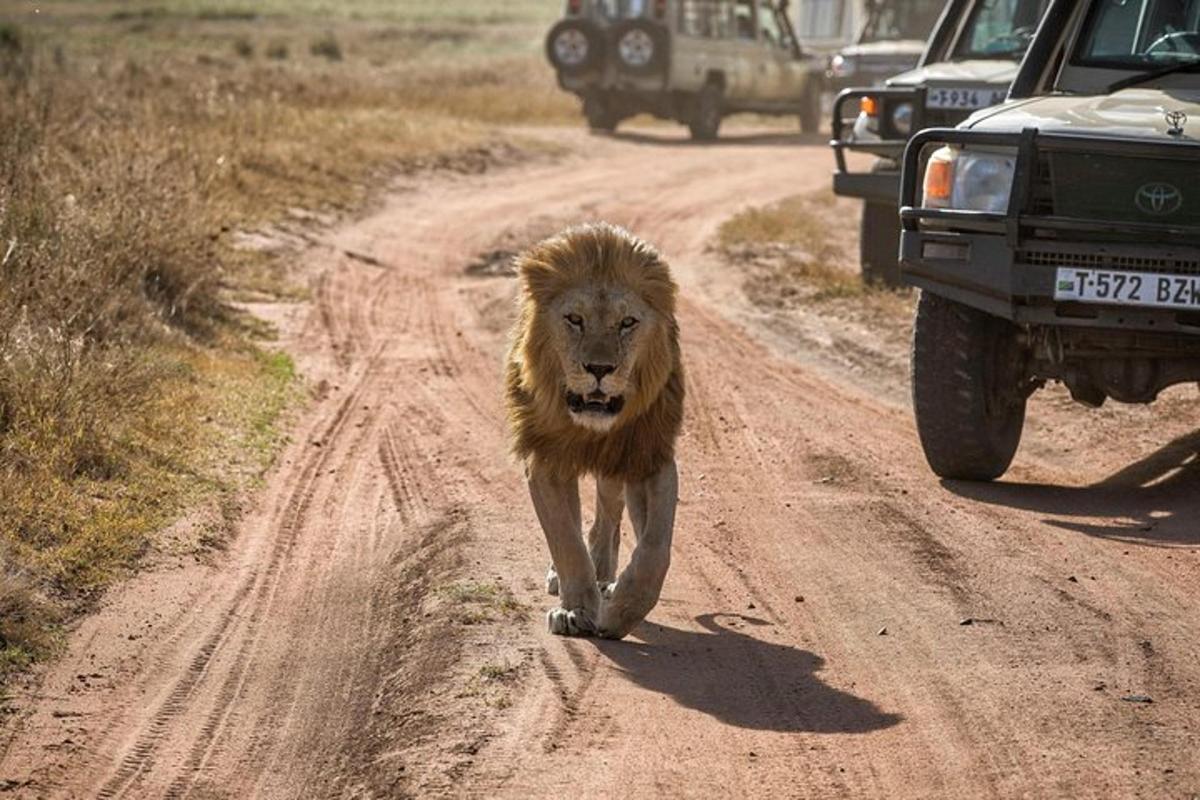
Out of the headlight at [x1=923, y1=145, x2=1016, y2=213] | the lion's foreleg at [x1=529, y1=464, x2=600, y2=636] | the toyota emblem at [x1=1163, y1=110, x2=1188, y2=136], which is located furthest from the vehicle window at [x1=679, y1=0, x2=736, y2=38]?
the lion's foreleg at [x1=529, y1=464, x2=600, y2=636]

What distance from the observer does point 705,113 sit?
88.3 ft

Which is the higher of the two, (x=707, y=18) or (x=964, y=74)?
(x=964, y=74)

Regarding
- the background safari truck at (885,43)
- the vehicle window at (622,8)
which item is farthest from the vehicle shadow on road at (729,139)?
the background safari truck at (885,43)

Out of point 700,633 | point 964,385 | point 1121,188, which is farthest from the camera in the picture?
point 964,385

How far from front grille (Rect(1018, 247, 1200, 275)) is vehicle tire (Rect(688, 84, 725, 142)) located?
19383 mm

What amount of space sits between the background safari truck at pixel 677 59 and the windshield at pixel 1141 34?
55.7 feet

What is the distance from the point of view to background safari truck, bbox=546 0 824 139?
26.0 m

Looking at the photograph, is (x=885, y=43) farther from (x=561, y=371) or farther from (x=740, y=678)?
(x=740, y=678)

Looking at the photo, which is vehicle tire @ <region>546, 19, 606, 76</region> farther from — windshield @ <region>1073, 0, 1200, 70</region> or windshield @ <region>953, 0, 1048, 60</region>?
windshield @ <region>1073, 0, 1200, 70</region>

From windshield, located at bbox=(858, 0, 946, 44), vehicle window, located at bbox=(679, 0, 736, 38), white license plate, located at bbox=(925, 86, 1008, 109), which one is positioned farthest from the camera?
vehicle window, located at bbox=(679, 0, 736, 38)

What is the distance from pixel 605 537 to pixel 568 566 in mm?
585

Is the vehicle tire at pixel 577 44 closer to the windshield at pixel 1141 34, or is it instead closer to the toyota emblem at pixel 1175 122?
the windshield at pixel 1141 34

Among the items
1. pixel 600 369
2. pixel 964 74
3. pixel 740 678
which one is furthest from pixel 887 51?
pixel 740 678

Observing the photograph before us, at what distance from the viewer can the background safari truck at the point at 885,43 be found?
2266cm
